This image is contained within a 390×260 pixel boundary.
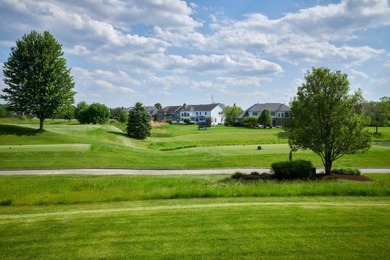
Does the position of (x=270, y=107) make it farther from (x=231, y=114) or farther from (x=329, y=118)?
(x=329, y=118)

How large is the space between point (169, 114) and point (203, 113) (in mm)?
23181

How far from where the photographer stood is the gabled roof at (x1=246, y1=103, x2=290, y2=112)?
13188cm

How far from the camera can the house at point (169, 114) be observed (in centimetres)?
16185

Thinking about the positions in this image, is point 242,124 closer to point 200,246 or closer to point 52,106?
point 52,106

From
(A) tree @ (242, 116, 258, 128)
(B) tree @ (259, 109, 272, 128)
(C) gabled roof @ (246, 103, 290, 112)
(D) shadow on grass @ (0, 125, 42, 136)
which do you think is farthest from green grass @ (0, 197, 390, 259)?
(C) gabled roof @ (246, 103, 290, 112)

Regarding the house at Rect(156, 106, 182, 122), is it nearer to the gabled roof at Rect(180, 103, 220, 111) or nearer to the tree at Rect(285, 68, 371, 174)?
the gabled roof at Rect(180, 103, 220, 111)

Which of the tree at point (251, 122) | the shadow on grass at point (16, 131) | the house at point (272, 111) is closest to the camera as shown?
the shadow on grass at point (16, 131)

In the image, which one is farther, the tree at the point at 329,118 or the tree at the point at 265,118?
the tree at the point at 265,118

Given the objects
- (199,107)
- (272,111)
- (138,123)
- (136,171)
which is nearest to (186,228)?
(136,171)

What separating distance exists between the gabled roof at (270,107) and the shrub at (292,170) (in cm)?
10857

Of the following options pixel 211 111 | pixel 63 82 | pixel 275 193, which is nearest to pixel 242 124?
pixel 211 111

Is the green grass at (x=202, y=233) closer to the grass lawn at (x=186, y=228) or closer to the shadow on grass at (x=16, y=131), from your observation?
the grass lawn at (x=186, y=228)

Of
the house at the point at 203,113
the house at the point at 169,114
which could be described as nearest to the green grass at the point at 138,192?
the house at the point at 203,113

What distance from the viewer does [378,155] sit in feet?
125
